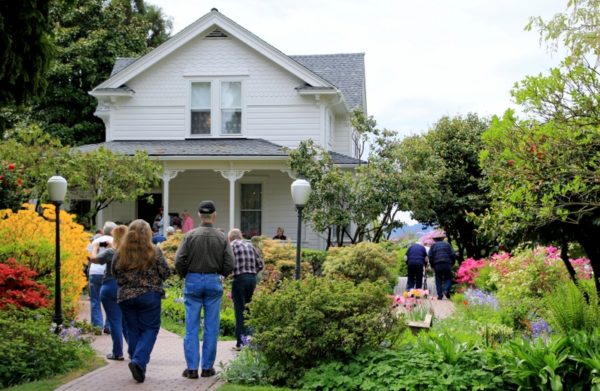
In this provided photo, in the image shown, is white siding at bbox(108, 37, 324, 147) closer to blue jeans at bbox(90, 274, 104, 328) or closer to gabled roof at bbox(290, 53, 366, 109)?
gabled roof at bbox(290, 53, 366, 109)

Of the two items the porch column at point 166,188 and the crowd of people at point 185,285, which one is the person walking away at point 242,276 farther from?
the porch column at point 166,188

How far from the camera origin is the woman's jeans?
12.3 meters

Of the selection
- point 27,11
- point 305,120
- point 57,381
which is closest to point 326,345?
point 57,381

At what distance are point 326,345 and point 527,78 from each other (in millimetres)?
3663

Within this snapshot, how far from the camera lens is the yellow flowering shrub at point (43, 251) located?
13609 millimetres

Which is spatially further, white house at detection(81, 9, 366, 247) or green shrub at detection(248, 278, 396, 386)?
white house at detection(81, 9, 366, 247)

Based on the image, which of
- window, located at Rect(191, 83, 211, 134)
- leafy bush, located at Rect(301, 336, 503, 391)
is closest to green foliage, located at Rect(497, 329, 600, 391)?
leafy bush, located at Rect(301, 336, 503, 391)

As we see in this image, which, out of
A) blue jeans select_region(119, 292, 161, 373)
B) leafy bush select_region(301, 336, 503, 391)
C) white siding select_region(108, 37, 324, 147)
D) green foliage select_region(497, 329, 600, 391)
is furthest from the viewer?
white siding select_region(108, 37, 324, 147)

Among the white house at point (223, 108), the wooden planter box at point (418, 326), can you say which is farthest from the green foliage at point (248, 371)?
the white house at point (223, 108)

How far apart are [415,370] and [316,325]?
4.21ft

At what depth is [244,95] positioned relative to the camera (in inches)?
972

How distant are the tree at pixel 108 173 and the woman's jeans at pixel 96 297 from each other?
326 inches

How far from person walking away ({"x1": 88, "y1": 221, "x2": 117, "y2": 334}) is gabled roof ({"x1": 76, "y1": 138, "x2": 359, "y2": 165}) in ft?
33.2

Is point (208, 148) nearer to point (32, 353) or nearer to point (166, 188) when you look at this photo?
point (166, 188)
